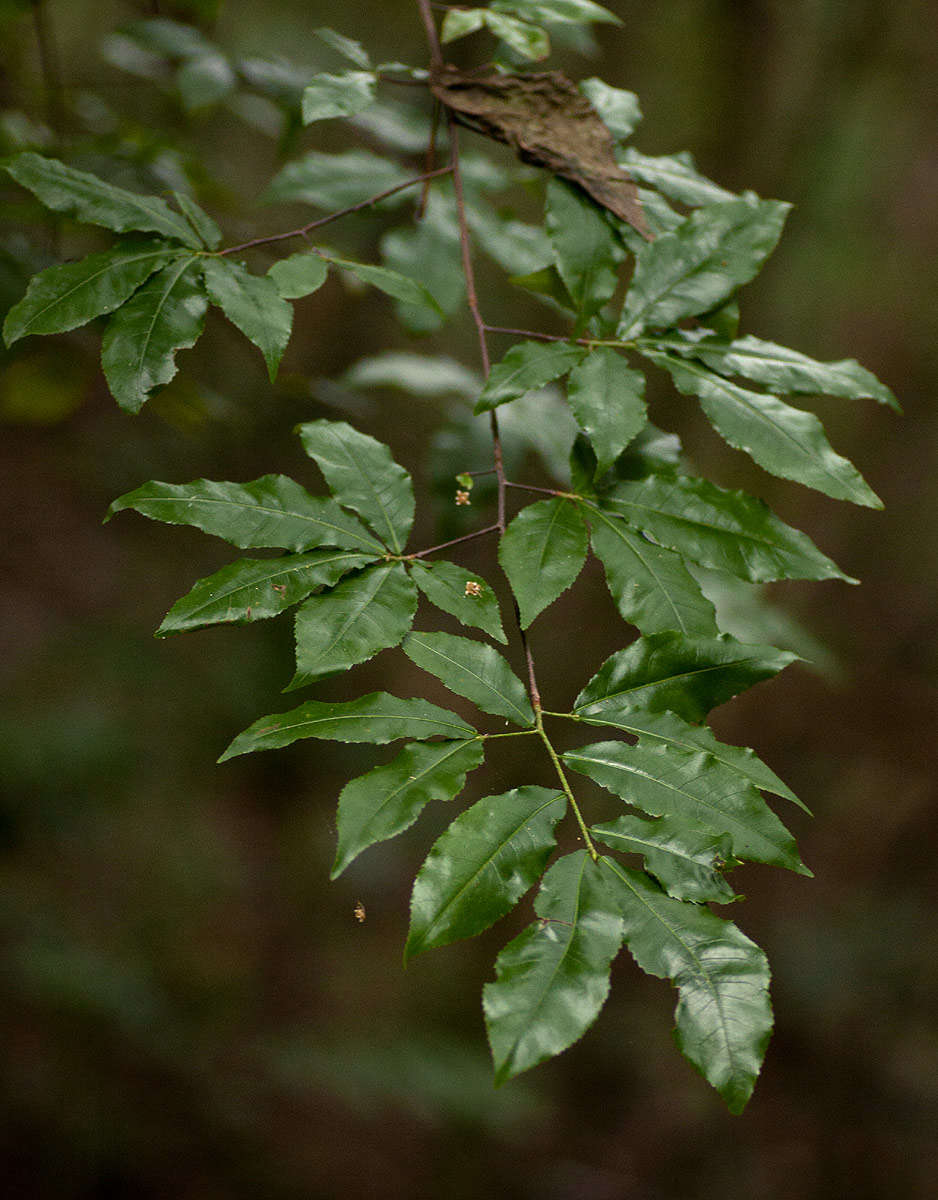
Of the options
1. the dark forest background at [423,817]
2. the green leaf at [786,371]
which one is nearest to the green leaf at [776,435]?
the green leaf at [786,371]

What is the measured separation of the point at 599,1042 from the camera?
3402 mm

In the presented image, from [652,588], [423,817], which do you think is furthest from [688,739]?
[423,817]

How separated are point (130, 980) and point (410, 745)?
276cm

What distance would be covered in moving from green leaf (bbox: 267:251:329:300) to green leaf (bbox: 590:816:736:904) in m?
0.62

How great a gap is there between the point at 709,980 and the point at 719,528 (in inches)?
17.0

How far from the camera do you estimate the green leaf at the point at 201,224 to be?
944 millimetres

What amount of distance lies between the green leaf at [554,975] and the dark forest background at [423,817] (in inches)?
48.7

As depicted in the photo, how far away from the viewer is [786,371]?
0.96 meters

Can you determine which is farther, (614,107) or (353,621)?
(614,107)

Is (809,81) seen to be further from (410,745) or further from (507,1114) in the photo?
(507,1114)

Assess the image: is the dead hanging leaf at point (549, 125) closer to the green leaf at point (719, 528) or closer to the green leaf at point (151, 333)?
the green leaf at point (719, 528)

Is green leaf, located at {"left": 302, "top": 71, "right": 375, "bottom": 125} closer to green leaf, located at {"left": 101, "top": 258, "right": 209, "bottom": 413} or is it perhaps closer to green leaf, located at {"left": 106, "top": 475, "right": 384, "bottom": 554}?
green leaf, located at {"left": 101, "top": 258, "right": 209, "bottom": 413}

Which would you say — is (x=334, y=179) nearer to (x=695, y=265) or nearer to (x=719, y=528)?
(x=695, y=265)

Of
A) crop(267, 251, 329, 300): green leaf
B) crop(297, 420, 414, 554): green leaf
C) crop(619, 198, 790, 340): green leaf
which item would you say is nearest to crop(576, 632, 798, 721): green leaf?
crop(297, 420, 414, 554): green leaf
